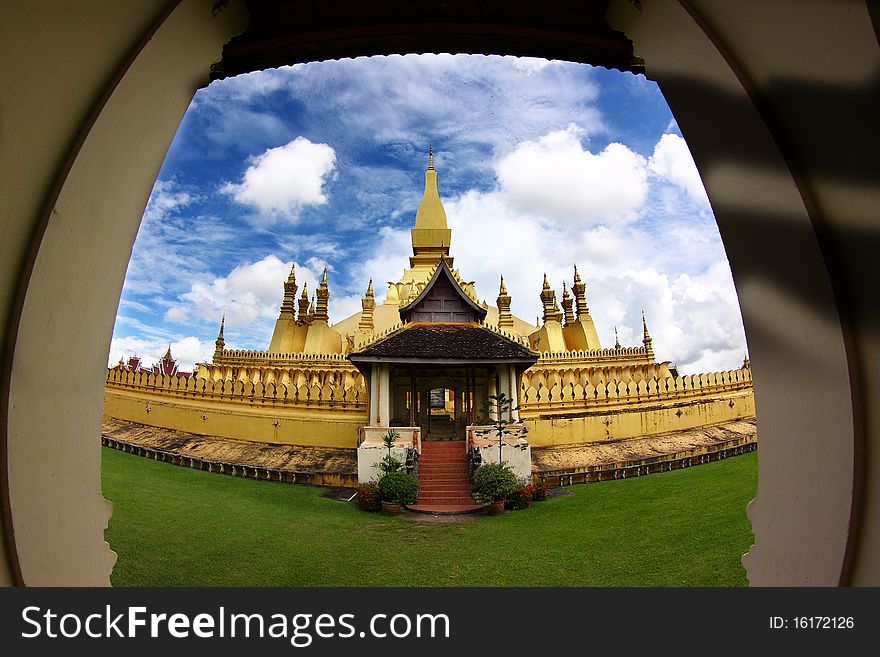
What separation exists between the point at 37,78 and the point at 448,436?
666 inches

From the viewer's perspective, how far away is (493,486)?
12.2 metres

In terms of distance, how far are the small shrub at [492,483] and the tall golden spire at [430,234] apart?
2495 cm

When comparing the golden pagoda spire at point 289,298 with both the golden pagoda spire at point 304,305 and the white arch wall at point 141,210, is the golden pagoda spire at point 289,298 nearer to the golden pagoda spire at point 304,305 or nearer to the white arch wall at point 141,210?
the golden pagoda spire at point 304,305

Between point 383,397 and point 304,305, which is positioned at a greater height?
point 304,305

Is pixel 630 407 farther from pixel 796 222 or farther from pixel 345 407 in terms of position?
pixel 796 222

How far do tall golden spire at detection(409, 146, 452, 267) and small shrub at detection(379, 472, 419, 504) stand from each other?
25.1 meters

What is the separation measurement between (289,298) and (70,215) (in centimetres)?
3075

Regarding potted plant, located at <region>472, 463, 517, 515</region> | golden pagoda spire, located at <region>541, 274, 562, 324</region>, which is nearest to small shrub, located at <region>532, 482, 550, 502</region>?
potted plant, located at <region>472, 463, 517, 515</region>

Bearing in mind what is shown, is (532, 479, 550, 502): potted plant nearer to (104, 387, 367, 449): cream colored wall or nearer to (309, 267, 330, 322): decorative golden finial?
(104, 387, 367, 449): cream colored wall

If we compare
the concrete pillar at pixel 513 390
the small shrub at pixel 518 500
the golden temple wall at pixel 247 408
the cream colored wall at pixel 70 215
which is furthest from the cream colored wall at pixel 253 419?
the cream colored wall at pixel 70 215

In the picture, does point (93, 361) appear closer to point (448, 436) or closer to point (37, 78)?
point (37, 78)

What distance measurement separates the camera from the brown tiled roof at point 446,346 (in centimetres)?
1473

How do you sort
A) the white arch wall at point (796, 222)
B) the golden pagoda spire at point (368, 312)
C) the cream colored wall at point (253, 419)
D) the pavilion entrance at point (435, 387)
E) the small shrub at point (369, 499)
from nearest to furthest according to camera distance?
the white arch wall at point (796, 222)
the small shrub at point (369, 499)
the pavilion entrance at point (435, 387)
the cream colored wall at point (253, 419)
the golden pagoda spire at point (368, 312)

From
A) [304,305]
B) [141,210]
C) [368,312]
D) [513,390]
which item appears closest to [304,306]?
[304,305]
